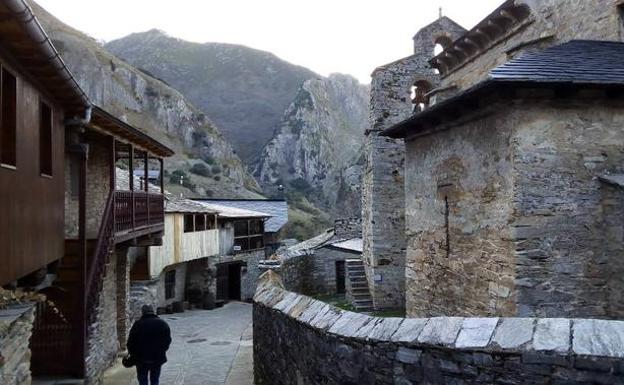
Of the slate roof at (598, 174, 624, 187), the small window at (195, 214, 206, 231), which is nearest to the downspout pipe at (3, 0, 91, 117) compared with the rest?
the slate roof at (598, 174, 624, 187)

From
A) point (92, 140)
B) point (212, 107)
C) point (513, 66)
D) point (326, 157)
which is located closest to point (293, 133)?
point (326, 157)

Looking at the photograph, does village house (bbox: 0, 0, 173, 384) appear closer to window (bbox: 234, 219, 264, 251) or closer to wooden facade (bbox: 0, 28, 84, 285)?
wooden facade (bbox: 0, 28, 84, 285)

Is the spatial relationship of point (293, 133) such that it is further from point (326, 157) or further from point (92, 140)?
point (92, 140)

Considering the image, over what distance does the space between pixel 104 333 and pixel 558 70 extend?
10.7 meters

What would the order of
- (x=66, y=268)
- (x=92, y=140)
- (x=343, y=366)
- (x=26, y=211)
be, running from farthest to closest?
(x=92, y=140)
(x=66, y=268)
(x=26, y=211)
(x=343, y=366)

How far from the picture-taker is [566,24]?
11.0 m

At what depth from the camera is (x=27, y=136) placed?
21.2ft

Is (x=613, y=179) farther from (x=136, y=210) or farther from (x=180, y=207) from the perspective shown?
(x=180, y=207)

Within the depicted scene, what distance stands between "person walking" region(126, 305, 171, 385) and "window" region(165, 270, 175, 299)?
1587cm

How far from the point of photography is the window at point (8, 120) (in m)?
5.86

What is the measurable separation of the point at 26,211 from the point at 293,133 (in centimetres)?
7886

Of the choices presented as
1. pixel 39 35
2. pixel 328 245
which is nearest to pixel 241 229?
pixel 328 245

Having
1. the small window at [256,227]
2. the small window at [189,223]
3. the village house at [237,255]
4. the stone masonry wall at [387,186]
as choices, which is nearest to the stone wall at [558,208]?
the stone masonry wall at [387,186]

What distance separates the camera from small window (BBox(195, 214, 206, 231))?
25.4 meters
